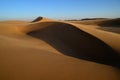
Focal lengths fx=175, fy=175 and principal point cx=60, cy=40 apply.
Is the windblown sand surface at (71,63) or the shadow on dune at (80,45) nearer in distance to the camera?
the windblown sand surface at (71,63)

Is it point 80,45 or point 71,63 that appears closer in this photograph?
point 71,63

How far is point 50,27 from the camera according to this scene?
27.2 ft

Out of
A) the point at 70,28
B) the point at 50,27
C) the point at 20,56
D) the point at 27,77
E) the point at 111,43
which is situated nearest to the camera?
the point at 27,77

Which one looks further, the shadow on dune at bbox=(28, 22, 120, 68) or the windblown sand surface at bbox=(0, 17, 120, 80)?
the shadow on dune at bbox=(28, 22, 120, 68)

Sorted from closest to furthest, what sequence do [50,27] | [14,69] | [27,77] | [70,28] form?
[27,77], [14,69], [70,28], [50,27]

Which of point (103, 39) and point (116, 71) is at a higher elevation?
point (103, 39)

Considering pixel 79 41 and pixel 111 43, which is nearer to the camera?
pixel 111 43

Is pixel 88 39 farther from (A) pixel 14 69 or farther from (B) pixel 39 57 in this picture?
(A) pixel 14 69

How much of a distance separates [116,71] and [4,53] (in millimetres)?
2422

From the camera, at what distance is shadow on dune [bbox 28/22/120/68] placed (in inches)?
165

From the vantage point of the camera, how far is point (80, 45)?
5.26 metres

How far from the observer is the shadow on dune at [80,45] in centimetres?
420

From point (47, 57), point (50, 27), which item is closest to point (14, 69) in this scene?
point (47, 57)

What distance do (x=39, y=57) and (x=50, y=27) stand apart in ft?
14.8
